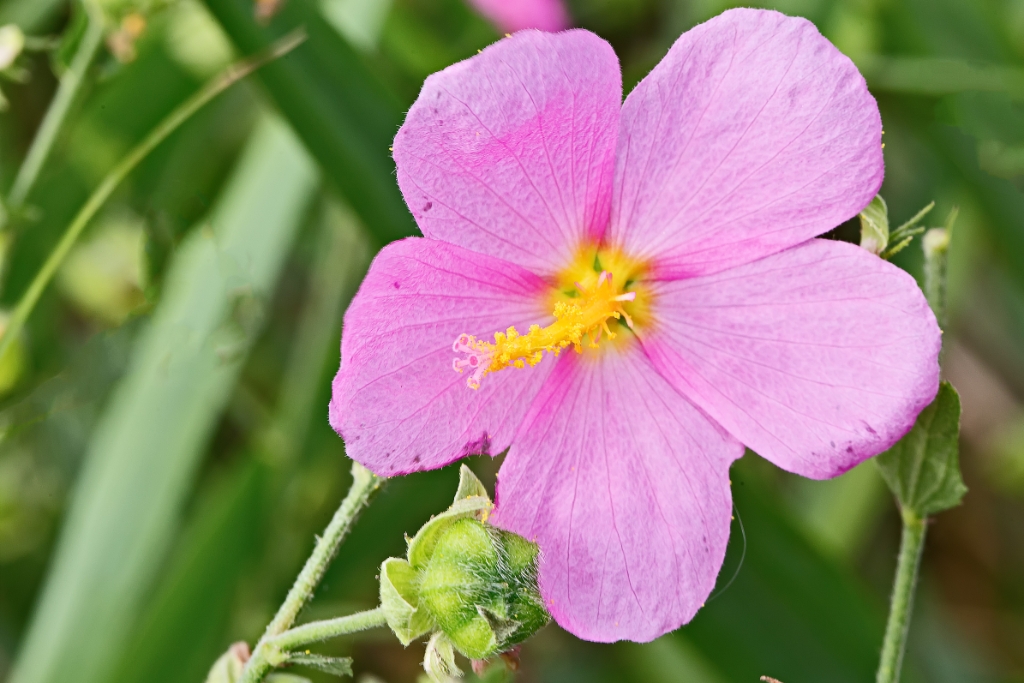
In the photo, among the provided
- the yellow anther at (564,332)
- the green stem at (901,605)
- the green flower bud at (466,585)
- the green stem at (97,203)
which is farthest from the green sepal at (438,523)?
the green stem at (97,203)

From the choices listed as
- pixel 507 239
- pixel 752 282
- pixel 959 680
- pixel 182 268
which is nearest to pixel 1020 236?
pixel 959 680

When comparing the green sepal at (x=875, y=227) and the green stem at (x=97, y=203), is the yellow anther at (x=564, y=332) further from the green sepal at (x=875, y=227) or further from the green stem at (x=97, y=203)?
the green stem at (x=97, y=203)

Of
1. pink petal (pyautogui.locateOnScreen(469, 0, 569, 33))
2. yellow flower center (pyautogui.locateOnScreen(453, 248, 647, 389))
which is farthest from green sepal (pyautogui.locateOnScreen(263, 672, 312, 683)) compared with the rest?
pink petal (pyautogui.locateOnScreen(469, 0, 569, 33))

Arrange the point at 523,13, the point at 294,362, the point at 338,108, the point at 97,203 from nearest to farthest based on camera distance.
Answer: the point at 97,203, the point at 338,108, the point at 523,13, the point at 294,362

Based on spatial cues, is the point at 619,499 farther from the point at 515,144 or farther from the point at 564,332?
the point at 515,144

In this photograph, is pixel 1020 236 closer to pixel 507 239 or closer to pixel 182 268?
pixel 507 239

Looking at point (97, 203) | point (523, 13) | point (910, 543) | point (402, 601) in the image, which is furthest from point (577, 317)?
point (523, 13)

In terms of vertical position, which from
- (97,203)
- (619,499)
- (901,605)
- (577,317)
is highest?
(97,203)

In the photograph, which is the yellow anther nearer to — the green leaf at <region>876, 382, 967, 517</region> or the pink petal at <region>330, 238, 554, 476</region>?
the pink petal at <region>330, 238, 554, 476</region>
